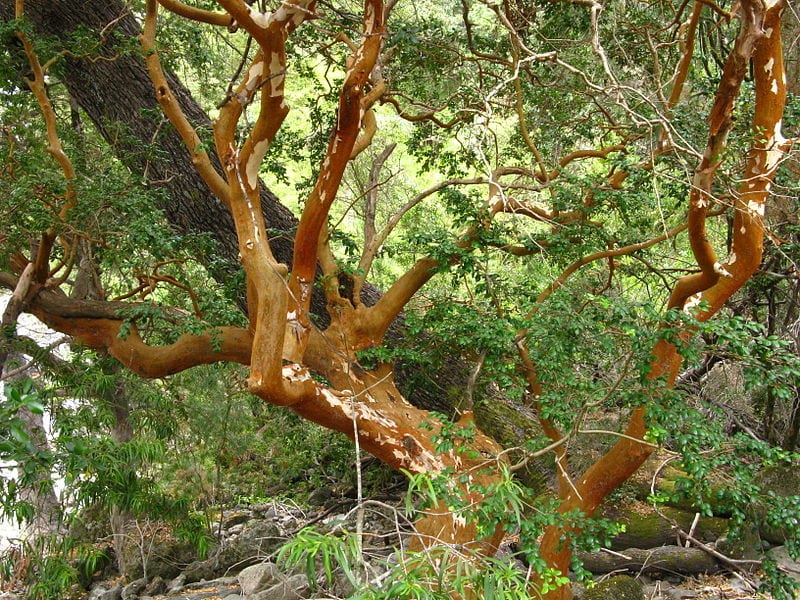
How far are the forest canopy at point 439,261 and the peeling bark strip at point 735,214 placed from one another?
18mm

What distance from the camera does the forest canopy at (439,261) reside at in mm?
3842

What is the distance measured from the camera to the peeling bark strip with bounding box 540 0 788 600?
361cm

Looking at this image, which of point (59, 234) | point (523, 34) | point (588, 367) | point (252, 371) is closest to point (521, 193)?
point (523, 34)

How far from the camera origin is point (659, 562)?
5.66 m

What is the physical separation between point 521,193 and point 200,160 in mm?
3237

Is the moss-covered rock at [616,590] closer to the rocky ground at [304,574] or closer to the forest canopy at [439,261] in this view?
the rocky ground at [304,574]

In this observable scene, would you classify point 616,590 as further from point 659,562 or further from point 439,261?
point 439,261

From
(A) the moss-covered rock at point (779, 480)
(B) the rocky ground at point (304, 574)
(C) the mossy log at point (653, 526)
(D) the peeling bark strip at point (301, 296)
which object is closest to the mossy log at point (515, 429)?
(C) the mossy log at point (653, 526)

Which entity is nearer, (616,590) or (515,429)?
(616,590)

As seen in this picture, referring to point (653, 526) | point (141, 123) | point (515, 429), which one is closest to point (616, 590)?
point (653, 526)

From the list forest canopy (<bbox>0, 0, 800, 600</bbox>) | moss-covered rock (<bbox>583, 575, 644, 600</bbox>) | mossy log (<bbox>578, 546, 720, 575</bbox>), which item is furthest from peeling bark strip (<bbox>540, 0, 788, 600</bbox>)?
mossy log (<bbox>578, 546, 720, 575</bbox>)

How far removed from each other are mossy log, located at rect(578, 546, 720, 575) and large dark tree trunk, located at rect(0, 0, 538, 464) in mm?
1271

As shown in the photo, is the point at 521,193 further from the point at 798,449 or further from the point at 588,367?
the point at 798,449

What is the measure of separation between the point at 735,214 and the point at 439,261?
1.91 metres
